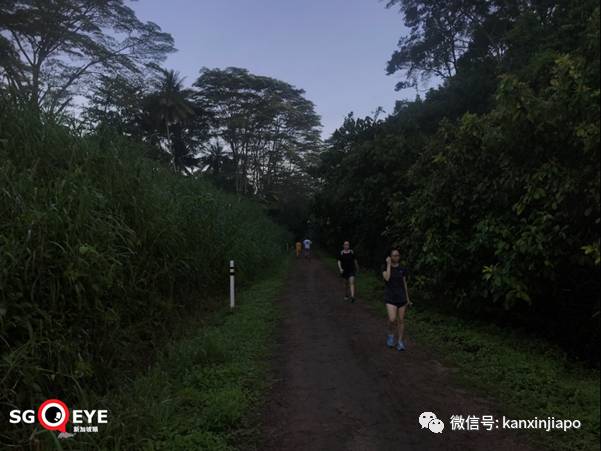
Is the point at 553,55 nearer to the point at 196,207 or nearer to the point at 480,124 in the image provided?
the point at 480,124

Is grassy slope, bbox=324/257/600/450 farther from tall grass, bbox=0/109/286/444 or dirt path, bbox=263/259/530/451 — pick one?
tall grass, bbox=0/109/286/444

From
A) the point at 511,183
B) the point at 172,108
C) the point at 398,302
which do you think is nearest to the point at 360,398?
the point at 398,302

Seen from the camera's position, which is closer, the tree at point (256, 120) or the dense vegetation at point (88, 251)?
the dense vegetation at point (88, 251)

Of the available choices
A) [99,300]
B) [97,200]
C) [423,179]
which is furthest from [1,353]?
[423,179]

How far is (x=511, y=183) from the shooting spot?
604cm

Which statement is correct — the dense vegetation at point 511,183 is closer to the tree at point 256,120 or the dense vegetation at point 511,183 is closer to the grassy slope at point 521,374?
the grassy slope at point 521,374

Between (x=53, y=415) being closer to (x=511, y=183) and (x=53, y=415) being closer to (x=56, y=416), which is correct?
(x=56, y=416)

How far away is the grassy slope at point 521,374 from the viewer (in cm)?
314

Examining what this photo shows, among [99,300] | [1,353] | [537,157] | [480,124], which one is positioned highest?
[480,124]

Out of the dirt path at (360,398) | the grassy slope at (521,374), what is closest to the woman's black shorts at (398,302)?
the dirt path at (360,398)

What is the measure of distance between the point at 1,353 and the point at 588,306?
17.3 feet

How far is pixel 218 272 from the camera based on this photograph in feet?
36.5

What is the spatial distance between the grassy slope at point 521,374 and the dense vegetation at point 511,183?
311 millimetres

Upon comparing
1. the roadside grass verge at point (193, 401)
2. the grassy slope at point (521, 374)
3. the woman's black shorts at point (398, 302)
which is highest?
the woman's black shorts at point (398, 302)
